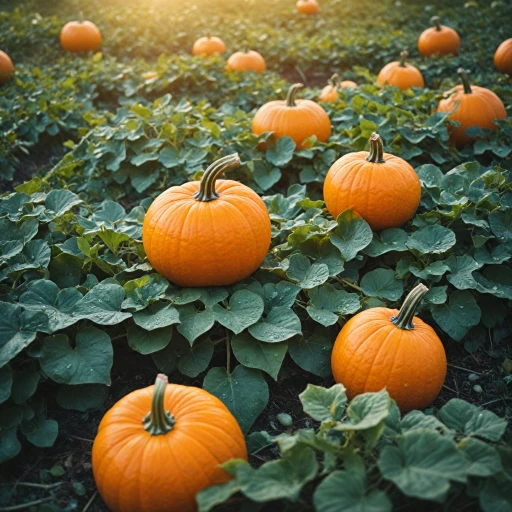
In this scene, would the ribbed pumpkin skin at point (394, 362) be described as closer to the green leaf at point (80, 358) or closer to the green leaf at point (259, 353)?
the green leaf at point (259, 353)

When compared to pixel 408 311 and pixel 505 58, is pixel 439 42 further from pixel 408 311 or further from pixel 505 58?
pixel 408 311

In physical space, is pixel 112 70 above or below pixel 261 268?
above

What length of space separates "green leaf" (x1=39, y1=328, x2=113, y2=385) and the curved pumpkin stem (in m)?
0.39

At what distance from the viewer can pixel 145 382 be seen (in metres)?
2.76

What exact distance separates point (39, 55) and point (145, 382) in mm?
6954

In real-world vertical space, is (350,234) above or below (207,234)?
below

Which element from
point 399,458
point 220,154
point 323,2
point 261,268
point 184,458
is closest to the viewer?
point 399,458

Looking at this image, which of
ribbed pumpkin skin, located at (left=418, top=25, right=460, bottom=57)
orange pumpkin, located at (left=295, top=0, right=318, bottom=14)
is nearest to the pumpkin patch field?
ribbed pumpkin skin, located at (left=418, top=25, right=460, bottom=57)

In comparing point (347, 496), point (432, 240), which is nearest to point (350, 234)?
point (432, 240)

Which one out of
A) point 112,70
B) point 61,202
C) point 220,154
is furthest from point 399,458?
point 112,70

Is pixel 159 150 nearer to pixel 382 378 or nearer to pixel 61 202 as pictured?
pixel 61 202

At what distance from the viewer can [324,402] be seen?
6.89 ft

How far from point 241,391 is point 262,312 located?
389mm

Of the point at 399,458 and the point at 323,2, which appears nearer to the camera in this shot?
the point at 399,458
